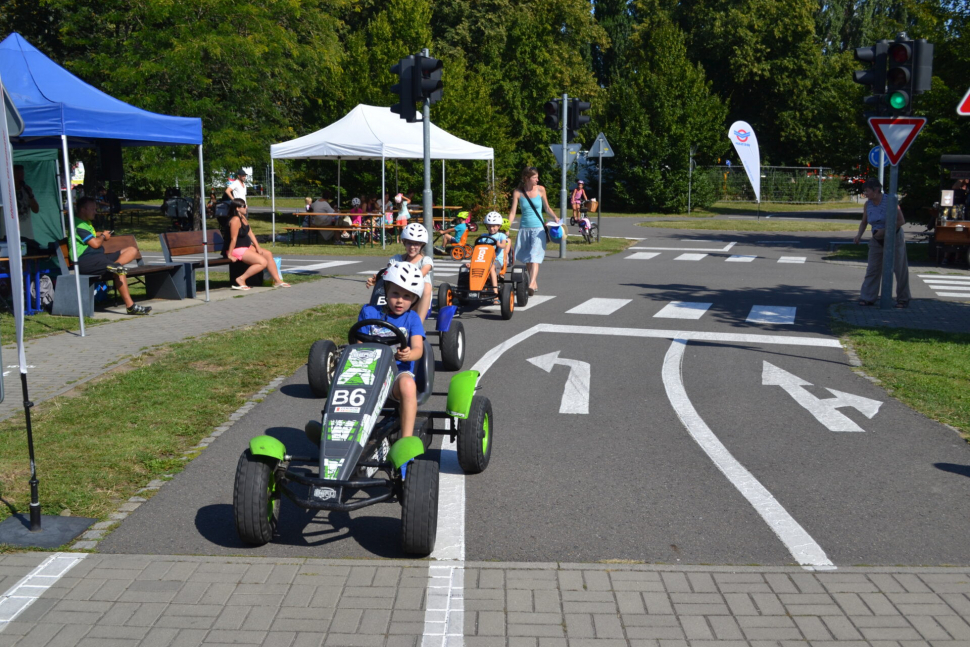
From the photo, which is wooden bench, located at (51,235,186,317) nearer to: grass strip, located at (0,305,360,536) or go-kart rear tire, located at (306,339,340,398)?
grass strip, located at (0,305,360,536)

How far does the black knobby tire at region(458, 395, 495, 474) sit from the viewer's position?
236 inches

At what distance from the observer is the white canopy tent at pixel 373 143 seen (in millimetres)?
24047

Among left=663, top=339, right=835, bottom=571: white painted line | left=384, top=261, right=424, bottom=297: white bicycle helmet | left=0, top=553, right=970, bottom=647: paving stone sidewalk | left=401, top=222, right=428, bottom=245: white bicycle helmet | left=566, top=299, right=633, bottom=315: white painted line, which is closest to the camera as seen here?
left=0, top=553, right=970, bottom=647: paving stone sidewalk

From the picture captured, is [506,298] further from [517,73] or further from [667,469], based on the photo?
[517,73]

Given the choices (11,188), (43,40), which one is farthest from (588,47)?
(11,188)

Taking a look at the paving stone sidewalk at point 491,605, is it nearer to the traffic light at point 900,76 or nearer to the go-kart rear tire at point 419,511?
the go-kart rear tire at point 419,511

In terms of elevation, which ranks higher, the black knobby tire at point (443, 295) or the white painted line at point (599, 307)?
the black knobby tire at point (443, 295)

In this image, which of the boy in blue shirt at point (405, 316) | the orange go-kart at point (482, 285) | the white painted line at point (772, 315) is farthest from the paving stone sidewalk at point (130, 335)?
the white painted line at point (772, 315)

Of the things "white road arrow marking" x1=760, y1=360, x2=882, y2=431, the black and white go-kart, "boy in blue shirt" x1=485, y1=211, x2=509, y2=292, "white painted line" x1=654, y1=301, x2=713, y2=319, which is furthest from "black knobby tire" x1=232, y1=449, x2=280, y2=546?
"white painted line" x1=654, y1=301, x2=713, y2=319

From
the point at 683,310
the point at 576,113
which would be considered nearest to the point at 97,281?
the point at 683,310

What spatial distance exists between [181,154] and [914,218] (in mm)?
21318

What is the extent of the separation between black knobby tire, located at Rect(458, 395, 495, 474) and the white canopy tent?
1800cm

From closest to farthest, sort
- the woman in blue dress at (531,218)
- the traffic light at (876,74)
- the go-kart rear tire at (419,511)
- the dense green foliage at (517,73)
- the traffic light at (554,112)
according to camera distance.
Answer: the go-kart rear tire at (419,511)
the traffic light at (876,74)
the woman in blue dress at (531,218)
the traffic light at (554,112)
the dense green foliage at (517,73)

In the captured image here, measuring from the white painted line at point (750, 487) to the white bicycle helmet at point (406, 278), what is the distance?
7.59 feet
